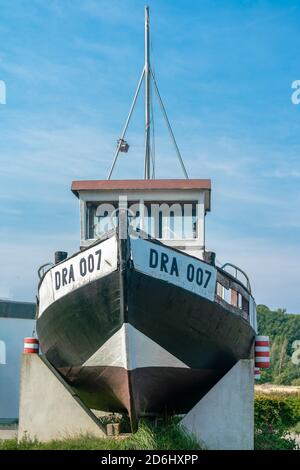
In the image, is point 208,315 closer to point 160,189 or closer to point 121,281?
point 121,281

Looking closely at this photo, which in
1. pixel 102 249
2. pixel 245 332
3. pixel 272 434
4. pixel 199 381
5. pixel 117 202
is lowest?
pixel 272 434

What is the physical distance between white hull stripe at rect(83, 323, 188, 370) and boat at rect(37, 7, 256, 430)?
0.04 ft

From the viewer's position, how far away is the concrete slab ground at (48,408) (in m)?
9.68

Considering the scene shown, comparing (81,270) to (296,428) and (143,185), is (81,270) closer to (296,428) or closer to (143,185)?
(143,185)

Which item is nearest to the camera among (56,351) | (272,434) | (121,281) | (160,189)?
(121,281)

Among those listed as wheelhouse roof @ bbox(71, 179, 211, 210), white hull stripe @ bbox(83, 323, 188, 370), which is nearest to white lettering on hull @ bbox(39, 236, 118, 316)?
white hull stripe @ bbox(83, 323, 188, 370)

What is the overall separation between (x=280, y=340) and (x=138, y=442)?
70.1 metres

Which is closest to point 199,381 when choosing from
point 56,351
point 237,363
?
point 237,363

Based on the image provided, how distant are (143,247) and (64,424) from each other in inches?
124

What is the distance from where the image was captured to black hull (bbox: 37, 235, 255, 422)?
865 centimetres

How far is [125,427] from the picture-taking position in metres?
10.6

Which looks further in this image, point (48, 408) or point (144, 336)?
point (48, 408)

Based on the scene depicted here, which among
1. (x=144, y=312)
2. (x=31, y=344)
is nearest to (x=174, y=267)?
(x=144, y=312)

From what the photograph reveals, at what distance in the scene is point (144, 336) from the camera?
8.78m
